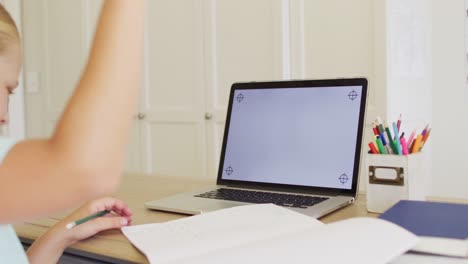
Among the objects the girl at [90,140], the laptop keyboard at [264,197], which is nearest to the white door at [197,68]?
the laptop keyboard at [264,197]

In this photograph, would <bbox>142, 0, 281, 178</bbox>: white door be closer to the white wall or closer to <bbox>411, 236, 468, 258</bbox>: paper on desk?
the white wall

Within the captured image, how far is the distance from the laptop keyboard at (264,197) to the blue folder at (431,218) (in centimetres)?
17

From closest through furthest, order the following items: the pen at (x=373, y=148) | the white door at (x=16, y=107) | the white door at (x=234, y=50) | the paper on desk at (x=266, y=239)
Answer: the paper on desk at (x=266, y=239), the pen at (x=373, y=148), the white door at (x=234, y=50), the white door at (x=16, y=107)

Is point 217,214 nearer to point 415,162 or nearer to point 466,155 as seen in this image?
point 415,162

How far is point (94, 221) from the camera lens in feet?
2.81

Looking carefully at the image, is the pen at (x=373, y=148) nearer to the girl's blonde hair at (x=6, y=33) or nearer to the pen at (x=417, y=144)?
the pen at (x=417, y=144)

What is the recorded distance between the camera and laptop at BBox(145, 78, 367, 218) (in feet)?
3.37

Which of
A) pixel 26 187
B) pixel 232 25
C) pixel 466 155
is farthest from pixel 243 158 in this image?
pixel 466 155

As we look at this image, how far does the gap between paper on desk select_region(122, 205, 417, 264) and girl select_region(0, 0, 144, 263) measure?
0.22 metres

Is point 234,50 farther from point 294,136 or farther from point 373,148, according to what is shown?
point 373,148

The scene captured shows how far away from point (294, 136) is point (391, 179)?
0.82 feet

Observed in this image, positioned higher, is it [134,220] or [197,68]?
[197,68]

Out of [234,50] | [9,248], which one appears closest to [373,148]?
[9,248]

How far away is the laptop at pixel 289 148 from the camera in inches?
40.5
